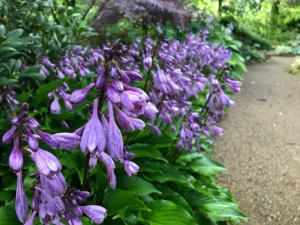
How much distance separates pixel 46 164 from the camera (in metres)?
1.24

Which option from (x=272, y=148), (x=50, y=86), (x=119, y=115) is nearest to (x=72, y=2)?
(x=50, y=86)

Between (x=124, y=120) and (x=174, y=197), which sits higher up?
(x=124, y=120)

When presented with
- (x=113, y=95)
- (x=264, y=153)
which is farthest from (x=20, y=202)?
(x=264, y=153)

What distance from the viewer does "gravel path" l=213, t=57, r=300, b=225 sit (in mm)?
3994

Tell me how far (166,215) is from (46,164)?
1.63 meters

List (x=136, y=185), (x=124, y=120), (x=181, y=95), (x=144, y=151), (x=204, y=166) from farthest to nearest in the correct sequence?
(x=204, y=166) → (x=181, y=95) → (x=144, y=151) → (x=136, y=185) → (x=124, y=120)

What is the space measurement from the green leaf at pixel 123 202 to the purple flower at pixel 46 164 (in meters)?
1.26

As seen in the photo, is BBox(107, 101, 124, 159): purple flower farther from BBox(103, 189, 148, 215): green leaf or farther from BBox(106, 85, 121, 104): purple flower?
BBox(103, 189, 148, 215): green leaf

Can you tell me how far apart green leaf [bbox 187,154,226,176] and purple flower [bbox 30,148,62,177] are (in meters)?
2.59

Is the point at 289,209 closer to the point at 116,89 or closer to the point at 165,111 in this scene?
the point at 165,111

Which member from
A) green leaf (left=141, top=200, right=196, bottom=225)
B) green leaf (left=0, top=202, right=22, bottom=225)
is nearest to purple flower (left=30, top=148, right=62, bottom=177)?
green leaf (left=0, top=202, right=22, bottom=225)

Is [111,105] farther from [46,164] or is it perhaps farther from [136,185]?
[136,185]

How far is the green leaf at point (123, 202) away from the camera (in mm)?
2469

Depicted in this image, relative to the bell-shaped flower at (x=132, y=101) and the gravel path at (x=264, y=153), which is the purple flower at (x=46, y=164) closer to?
the bell-shaped flower at (x=132, y=101)
